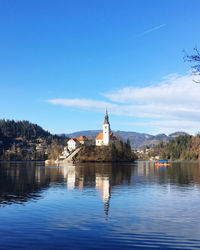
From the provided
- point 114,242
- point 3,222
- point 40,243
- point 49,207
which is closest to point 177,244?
point 114,242

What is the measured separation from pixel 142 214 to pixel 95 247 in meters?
9.38

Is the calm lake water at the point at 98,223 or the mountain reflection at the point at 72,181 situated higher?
the calm lake water at the point at 98,223

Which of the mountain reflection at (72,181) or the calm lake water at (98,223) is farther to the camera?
the mountain reflection at (72,181)

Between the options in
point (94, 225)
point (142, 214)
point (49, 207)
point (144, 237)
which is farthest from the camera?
point (49, 207)

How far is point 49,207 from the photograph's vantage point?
2673 centimetres

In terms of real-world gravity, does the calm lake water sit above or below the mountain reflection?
above

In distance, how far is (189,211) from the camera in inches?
987

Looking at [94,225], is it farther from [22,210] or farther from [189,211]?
[189,211]

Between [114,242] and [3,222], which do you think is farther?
[3,222]

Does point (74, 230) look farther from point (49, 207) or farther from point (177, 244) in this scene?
point (49, 207)

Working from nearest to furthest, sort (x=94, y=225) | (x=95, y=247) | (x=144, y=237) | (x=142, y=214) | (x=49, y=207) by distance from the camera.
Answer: (x=95, y=247)
(x=144, y=237)
(x=94, y=225)
(x=142, y=214)
(x=49, y=207)

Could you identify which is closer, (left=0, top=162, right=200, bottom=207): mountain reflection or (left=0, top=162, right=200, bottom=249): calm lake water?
(left=0, top=162, right=200, bottom=249): calm lake water

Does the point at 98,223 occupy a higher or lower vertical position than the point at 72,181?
higher

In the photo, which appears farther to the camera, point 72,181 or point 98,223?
point 72,181
